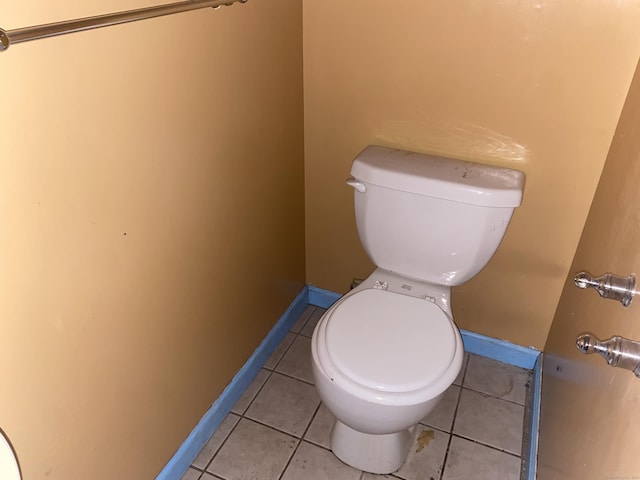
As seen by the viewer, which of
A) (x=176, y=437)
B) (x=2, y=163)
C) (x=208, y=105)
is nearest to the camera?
(x=2, y=163)

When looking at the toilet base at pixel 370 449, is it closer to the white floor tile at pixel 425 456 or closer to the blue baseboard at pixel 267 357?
the white floor tile at pixel 425 456

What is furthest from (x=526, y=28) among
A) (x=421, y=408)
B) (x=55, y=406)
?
(x=55, y=406)

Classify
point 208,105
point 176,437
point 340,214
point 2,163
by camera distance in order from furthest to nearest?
point 340,214 → point 176,437 → point 208,105 → point 2,163

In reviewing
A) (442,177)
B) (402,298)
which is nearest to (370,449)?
(402,298)

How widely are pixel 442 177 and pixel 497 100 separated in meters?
0.27

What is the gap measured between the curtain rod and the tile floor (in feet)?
4.00

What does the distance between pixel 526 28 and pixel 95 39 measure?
1.04m

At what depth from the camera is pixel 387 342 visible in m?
1.40

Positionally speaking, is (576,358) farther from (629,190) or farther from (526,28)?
(526,28)

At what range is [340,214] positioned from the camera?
1.93 m

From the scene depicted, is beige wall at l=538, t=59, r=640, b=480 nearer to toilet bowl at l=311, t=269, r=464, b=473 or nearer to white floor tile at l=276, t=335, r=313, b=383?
toilet bowl at l=311, t=269, r=464, b=473

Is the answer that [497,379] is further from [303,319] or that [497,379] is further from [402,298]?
[303,319]

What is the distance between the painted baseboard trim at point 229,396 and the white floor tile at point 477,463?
686mm

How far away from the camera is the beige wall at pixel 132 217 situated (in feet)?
2.98
